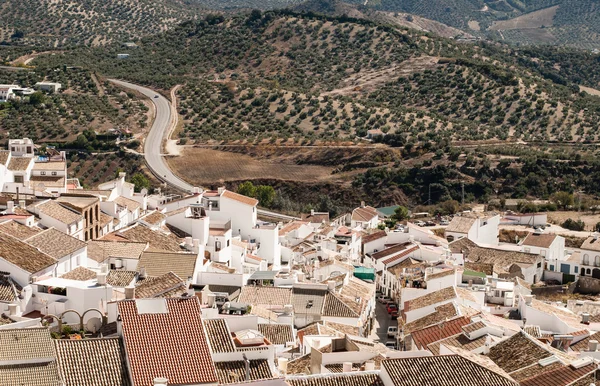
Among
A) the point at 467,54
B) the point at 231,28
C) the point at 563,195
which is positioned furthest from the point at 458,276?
the point at 231,28

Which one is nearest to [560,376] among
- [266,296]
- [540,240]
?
[266,296]

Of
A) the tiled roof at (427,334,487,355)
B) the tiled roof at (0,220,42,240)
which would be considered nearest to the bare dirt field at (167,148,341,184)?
the tiled roof at (0,220,42,240)

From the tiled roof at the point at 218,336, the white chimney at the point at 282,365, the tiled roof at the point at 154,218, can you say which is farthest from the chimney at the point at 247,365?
the tiled roof at the point at 154,218

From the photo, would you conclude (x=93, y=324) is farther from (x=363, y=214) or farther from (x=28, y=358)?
(x=363, y=214)

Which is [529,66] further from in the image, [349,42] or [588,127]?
[588,127]

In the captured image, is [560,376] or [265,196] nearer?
[560,376]

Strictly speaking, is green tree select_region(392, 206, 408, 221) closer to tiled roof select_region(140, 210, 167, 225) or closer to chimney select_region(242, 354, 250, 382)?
tiled roof select_region(140, 210, 167, 225)

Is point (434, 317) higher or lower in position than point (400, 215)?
higher
